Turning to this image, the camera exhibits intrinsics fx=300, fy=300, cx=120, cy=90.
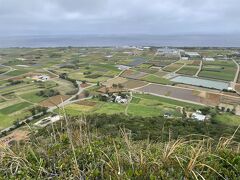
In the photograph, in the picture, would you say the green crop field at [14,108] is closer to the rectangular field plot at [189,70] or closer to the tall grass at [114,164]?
the rectangular field plot at [189,70]

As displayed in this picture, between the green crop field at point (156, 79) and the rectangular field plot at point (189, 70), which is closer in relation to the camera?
the green crop field at point (156, 79)

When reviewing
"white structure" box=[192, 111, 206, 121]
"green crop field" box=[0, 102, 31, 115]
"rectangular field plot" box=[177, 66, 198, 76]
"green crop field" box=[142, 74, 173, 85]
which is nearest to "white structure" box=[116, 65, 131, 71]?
"green crop field" box=[142, 74, 173, 85]

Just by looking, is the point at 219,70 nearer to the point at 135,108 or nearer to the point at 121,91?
the point at 121,91

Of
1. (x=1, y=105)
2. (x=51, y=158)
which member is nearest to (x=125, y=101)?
(x=1, y=105)

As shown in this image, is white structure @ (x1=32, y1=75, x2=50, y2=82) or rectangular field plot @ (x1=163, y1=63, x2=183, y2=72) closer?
white structure @ (x1=32, y1=75, x2=50, y2=82)

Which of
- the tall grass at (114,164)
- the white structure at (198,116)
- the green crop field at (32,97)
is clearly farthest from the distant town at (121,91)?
the tall grass at (114,164)

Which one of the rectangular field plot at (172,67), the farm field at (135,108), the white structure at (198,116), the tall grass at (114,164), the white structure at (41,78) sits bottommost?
the white structure at (41,78)

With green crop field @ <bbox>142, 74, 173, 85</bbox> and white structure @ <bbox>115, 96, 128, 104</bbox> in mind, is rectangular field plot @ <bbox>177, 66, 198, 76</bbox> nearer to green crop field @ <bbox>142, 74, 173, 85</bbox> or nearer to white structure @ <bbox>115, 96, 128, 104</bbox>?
green crop field @ <bbox>142, 74, 173, 85</bbox>

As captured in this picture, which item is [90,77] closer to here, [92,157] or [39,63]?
[39,63]

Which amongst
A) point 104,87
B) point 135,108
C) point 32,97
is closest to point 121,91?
point 104,87

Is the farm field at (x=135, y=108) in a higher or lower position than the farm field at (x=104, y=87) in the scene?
higher

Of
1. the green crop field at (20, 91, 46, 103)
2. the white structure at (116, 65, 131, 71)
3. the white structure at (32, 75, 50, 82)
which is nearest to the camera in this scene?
the green crop field at (20, 91, 46, 103)
